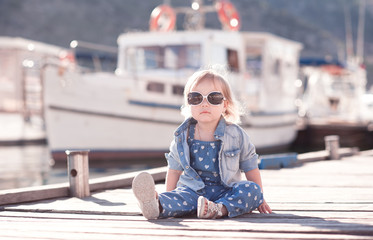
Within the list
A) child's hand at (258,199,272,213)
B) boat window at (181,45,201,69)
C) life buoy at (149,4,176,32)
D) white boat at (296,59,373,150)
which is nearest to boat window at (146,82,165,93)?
boat window at (181,45,201,69)

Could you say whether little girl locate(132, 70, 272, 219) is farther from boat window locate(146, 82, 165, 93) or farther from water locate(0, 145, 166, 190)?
boat window locate(146, 82, 165, 93)

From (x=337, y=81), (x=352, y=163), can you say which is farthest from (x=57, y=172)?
(x=337, y=81)

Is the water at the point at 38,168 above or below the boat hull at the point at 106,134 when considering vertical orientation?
below

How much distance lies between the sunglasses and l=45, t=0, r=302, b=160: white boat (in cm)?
693

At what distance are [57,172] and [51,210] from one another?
23.0 feet

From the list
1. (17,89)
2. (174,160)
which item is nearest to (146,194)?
(174,160)

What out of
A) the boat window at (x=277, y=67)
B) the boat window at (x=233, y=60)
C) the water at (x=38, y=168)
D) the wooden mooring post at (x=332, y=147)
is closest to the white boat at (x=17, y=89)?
the water at (x=38, y=168)

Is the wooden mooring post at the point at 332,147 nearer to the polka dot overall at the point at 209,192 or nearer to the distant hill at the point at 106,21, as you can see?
the polka dot overall at the point at 209,192

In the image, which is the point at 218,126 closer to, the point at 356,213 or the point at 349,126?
the point at 356,213

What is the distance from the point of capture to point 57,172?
1003cm

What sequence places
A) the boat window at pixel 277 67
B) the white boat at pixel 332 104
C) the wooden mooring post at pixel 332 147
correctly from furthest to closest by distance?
the white boat at pixel 332 104, the boat window at pixel 277 67, the wooden mooring post at pixel 332 147

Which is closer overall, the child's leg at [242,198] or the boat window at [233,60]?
the child's leg at [242,198]

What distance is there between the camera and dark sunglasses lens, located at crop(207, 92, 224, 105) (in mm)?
2992

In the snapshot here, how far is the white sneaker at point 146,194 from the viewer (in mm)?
2664
